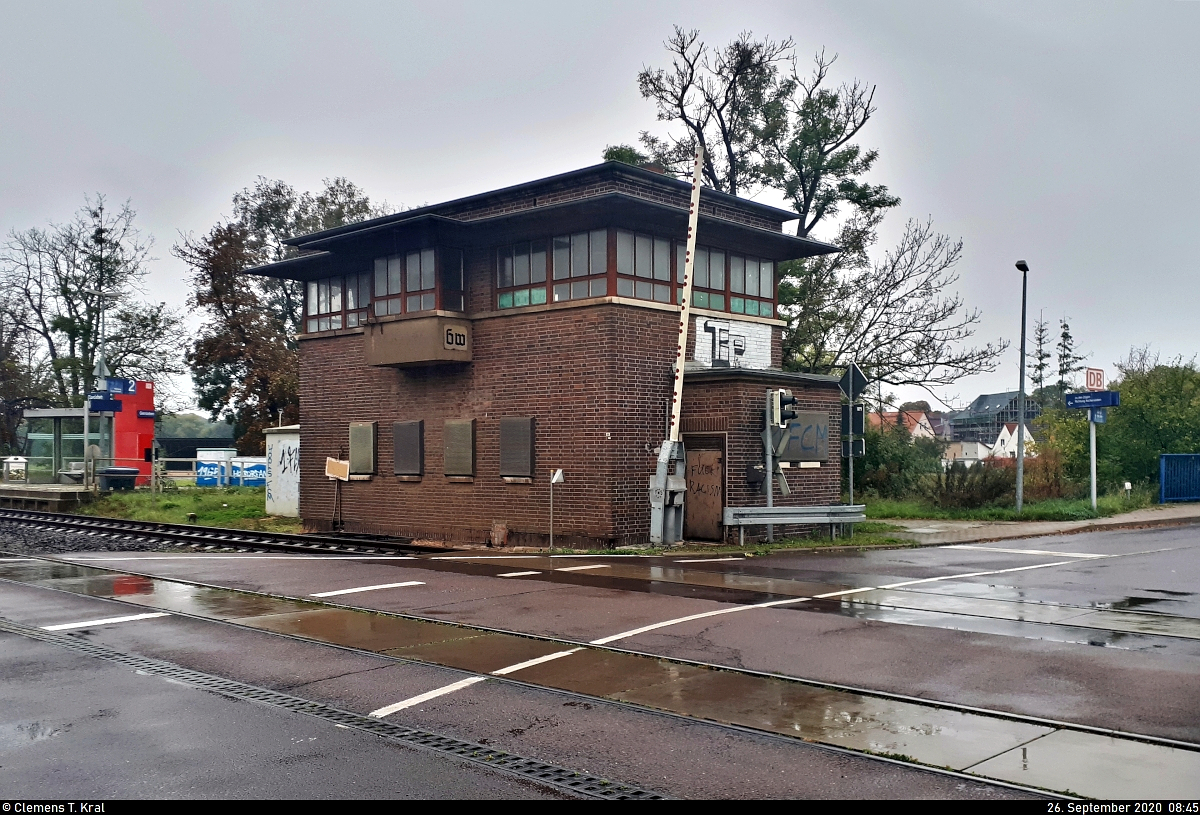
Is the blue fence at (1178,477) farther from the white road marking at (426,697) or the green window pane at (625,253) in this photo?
the white road marking at (426,697)

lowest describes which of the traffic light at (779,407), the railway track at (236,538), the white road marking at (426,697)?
the railway track at (236,538)

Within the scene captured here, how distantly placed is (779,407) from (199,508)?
2203cm

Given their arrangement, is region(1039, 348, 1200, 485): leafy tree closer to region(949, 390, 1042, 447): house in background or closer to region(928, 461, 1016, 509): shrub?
region(928, 461, 1016, 509): shrub

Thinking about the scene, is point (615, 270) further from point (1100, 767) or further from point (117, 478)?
point (117, 478)

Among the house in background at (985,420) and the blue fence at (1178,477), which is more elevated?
the house in background at (985,420)

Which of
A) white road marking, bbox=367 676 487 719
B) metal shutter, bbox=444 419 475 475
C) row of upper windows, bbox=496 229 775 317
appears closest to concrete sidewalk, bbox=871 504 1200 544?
row of upper windows, bbox=496 229 775 317

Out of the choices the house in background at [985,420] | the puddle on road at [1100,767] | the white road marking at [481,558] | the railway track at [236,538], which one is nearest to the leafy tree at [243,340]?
the railway track at [236,538]

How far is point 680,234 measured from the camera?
21.3m

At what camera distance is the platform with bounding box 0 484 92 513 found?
35.8m

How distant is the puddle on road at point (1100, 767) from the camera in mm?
5363

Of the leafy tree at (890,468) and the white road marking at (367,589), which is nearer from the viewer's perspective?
the white road marking at (367,589)

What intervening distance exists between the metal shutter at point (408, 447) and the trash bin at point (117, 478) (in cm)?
1879

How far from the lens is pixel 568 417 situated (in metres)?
20.3

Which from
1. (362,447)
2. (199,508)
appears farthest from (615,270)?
(199,508)
